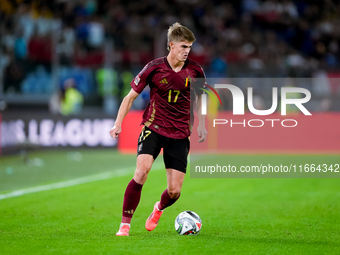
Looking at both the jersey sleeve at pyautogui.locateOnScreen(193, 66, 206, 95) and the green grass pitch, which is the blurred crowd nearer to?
the green grass pitch

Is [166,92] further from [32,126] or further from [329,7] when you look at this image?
[329,7]

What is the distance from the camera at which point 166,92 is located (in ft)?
18.5

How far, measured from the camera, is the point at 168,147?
222 inches

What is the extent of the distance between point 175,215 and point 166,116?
71.8 inches

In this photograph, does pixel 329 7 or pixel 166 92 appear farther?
pixel 329 7

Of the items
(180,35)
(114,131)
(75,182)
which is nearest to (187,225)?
(114,131)

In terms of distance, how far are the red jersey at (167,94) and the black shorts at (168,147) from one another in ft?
0.17

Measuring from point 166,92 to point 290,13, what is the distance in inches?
700

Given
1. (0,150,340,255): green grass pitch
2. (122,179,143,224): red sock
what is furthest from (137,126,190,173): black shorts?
(0,150,340,255): green grass pitch

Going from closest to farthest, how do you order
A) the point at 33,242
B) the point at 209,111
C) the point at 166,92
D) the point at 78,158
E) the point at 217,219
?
the point at 33,242
the point at 166,92
the point at 217,219
the point at 78,158
the point at 209,111

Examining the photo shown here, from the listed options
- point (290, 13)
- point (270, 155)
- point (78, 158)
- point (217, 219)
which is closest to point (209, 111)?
point (270, 155)

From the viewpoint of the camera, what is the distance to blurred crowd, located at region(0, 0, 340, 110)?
56.3 feet

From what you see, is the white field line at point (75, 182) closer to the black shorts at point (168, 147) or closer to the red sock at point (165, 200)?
the red sock at point (165, 200)

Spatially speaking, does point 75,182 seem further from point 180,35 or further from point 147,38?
point 147,38
